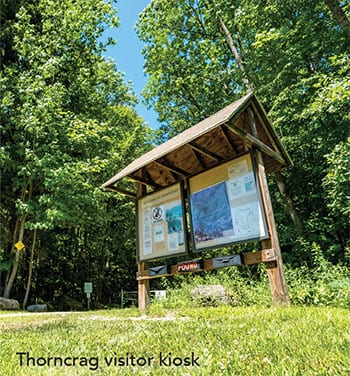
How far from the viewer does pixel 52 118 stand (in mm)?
10586

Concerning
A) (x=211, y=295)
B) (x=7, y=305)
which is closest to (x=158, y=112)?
(x=7, y=305)

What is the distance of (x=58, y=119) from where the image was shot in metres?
11.1

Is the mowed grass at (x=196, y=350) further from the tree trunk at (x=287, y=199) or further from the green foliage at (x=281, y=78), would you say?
the tree trunk at (x=287, y=199)

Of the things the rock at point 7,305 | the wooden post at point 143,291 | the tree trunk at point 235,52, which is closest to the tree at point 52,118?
the rock at point 7,305

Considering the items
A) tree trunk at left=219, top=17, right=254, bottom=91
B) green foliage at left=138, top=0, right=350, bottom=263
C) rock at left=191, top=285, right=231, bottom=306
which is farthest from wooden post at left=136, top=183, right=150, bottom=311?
tree trunk at left=219, top=17, right=254, bottom=91

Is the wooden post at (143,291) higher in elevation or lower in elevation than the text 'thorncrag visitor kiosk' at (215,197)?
lower

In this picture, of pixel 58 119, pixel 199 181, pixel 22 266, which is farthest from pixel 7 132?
pixel 199 181

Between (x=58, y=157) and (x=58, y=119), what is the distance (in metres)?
1.72

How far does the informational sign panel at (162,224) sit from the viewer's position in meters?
6.47

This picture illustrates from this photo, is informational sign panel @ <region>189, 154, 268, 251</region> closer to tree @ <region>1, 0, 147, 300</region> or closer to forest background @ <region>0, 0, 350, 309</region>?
forest background @ <region>0, 0, 350, 309</region>

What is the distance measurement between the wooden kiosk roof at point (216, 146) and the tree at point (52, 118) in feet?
11.6

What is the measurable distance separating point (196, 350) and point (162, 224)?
4.73m

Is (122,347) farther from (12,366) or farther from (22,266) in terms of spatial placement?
(22,266)

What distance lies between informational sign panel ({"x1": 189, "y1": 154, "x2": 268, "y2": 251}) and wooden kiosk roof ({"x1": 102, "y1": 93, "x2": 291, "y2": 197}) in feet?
0.97
